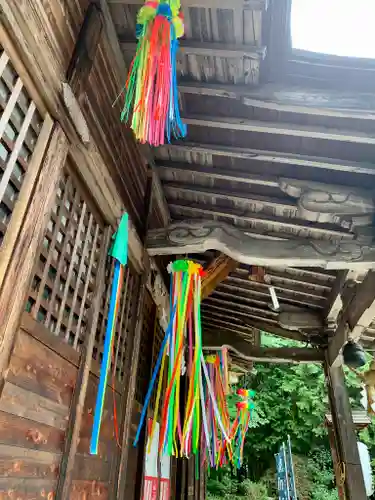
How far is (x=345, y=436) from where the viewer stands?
4758 millimetres

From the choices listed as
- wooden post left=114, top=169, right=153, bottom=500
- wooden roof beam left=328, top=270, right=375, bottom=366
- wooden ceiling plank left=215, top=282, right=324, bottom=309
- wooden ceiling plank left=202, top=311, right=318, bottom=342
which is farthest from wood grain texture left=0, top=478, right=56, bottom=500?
wooden ceiling plank left=202, top=311, right=318, bottom=342

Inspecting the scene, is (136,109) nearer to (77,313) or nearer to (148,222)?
(77,313)

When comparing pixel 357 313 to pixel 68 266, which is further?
pixel 357 313

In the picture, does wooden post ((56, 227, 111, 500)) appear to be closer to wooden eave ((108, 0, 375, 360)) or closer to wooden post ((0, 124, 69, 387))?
wooden post ((0, 124, 69, 387))

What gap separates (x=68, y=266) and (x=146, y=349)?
188 cm

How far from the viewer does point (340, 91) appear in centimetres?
270

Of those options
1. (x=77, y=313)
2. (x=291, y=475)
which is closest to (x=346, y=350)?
(x=77, y=313)

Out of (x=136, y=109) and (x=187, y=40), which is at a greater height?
(x=187, y=40)

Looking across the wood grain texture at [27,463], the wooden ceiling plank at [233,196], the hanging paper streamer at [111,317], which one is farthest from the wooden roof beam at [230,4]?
the wood grain texture at [27,463]

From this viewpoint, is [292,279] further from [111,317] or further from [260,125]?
[111,317]

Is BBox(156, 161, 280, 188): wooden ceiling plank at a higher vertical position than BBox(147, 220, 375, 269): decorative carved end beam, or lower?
higher

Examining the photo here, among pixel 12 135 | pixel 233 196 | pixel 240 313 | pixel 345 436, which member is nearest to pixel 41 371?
pixel 12 135

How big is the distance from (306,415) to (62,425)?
11.1m

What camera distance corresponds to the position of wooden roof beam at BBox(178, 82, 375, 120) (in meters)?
2.63
